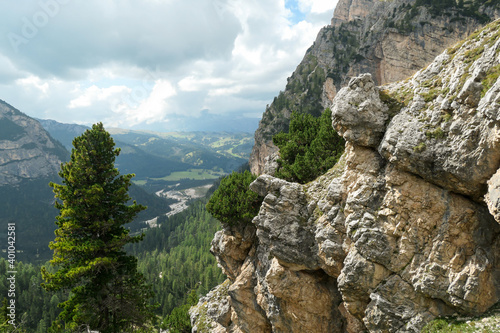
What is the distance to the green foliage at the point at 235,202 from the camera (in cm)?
→ 3462

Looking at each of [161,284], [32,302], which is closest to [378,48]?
[161,284]

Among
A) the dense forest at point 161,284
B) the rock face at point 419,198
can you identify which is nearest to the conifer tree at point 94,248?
the rock face at point 419,198

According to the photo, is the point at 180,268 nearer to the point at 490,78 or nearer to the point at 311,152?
the point at 311,152

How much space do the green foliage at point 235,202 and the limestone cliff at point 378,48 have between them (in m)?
95.1

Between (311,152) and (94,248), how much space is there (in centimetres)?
2721

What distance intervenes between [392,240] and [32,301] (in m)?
147

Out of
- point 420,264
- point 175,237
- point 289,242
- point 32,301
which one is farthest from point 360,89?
point 175,237

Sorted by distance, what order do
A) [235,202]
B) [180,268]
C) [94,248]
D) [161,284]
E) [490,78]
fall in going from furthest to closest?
[180,268] < [161,284] < [235,202] < [94,248] < [490,78]

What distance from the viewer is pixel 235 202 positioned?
36250 mm

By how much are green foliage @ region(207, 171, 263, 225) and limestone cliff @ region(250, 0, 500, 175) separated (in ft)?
312

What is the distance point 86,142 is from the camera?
24328 millimetres

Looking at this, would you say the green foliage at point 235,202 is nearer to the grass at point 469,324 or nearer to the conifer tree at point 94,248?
the conifer tree at point 94,248

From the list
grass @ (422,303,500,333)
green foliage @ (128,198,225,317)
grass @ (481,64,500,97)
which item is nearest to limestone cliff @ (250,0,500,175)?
green foliage @ (128,198,225,317)

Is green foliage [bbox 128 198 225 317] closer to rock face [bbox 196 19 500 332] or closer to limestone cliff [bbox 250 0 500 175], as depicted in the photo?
limestone cliff [bbox 250 0 500 175]
